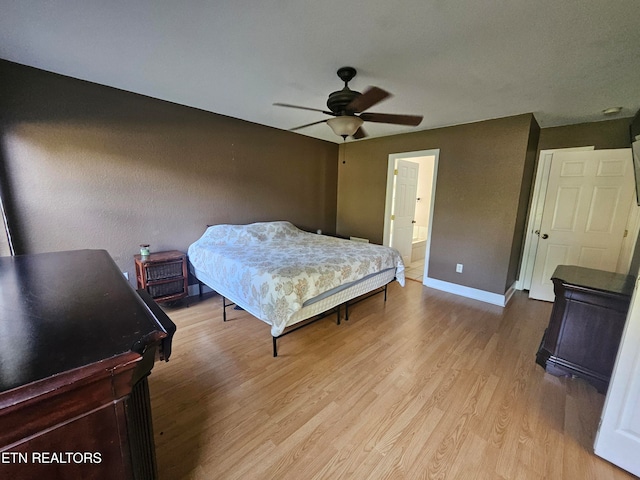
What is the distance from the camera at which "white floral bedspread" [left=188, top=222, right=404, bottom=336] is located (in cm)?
198

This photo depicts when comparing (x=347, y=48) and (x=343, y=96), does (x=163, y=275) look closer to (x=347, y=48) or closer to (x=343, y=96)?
(x=343, y=96)

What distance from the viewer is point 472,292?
3547 mm

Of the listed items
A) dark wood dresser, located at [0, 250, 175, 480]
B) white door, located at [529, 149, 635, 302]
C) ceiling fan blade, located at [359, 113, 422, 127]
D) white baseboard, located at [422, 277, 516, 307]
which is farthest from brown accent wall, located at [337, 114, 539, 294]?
dark wood dresser, located at [0, 250, 175, 480]

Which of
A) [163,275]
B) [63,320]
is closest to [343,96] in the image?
[63,320]

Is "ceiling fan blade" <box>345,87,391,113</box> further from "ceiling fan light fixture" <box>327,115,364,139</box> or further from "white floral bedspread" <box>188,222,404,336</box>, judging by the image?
"white floral bedspread" <box>188,222,404,336</box>

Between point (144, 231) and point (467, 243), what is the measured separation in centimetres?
405

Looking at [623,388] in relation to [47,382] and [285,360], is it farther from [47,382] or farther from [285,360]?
[47,382]

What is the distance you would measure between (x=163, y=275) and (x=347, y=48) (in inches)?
108

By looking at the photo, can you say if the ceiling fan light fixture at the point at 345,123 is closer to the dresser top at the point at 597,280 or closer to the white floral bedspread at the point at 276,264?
the white floral bedspread at the point at 276,264

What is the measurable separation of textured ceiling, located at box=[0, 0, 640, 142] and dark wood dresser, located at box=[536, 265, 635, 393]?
158 centimetres

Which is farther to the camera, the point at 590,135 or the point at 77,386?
the point at 590,135

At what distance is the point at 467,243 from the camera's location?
3.54m

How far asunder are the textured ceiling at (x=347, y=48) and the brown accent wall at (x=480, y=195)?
1.68 ft

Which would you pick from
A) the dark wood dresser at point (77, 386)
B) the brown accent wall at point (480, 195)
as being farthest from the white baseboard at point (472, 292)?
the dark wood dresser at point (77, 386)
